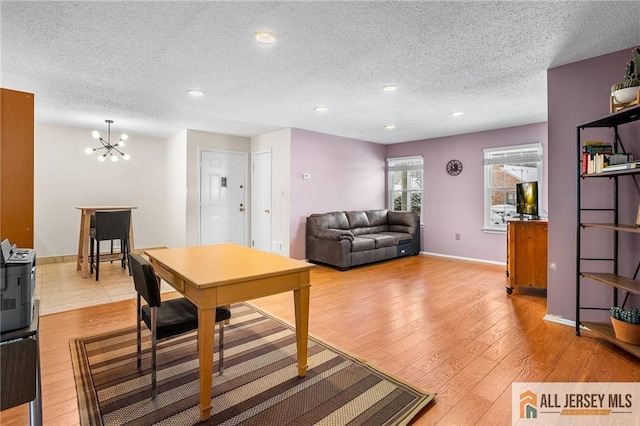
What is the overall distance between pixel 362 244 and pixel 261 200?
2.27 m

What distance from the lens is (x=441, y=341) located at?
8.81 feet

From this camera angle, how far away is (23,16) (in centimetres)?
217

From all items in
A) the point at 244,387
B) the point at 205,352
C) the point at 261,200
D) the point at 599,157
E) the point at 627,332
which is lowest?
the point at 244,387

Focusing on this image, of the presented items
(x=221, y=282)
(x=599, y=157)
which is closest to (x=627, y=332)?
(x=599, y=157)

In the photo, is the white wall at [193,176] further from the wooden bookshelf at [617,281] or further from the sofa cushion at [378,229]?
the wooden bookshelf at [617,281]

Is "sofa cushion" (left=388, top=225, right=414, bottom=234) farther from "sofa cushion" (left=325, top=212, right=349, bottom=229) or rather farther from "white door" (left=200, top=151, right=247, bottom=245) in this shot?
"white door" (left=200, top=151, right=247, bottom=245)

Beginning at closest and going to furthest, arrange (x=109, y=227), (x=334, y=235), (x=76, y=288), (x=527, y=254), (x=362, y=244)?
1. (x=527, y=254)
2. (x=76, y=288)
3. (x=109, y=227)
4. (x=334, y=235)
5. (x=362, y=244)

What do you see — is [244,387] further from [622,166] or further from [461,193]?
[461,193]

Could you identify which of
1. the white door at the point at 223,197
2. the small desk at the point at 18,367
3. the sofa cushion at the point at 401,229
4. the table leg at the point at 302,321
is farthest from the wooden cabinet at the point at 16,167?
the sofa cushion at the point at 401,229

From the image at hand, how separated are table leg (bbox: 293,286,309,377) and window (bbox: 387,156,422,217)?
210 inches

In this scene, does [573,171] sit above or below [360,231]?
above

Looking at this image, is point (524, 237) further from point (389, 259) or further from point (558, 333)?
point (389, 259)

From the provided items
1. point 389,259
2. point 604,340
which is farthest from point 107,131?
point 604,340

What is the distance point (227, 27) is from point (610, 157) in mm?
3097
